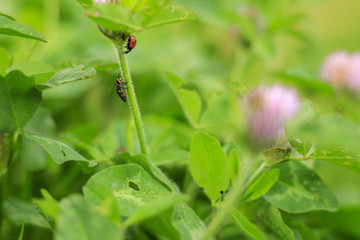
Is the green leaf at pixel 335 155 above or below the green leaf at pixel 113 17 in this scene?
below

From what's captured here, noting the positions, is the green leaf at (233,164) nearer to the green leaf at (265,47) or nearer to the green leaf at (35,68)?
the green leaf at (35,68)

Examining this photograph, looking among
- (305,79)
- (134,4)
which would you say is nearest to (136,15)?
(134,4)

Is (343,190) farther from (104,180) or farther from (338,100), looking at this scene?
(104,180)

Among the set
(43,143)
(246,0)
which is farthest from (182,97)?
(246,0)

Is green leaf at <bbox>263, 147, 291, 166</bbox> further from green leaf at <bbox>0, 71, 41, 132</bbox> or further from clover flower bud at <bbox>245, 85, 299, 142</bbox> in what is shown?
green leaf at <bbox>0, 71, 41, 132</bbox>

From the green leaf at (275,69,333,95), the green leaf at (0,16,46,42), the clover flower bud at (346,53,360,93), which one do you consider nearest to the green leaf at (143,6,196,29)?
the green leaf at (0,16,46,42)

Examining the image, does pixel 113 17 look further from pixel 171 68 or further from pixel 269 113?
pixel 171 68

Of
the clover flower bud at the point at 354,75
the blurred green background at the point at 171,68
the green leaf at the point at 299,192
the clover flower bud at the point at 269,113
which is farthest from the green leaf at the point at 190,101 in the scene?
the clover flower bud at the point at 354,75
